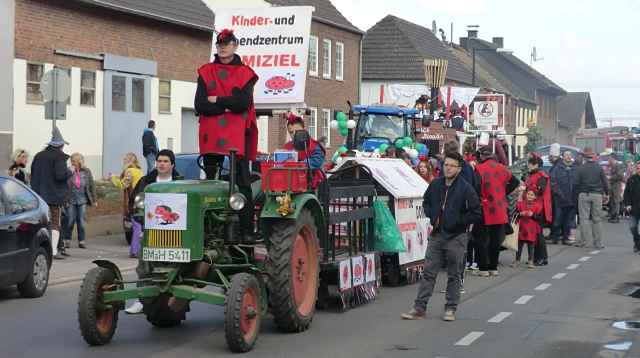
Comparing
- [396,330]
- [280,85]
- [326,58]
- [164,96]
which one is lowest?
[396,330]

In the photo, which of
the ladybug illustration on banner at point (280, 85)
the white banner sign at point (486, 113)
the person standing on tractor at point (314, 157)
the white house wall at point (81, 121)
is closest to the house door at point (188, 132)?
the white house wall at point (81, 121)

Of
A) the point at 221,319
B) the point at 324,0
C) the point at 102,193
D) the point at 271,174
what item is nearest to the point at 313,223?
the point at 271,174

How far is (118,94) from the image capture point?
1166 inches

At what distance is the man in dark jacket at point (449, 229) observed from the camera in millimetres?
11938

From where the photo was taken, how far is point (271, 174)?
10.7 metres

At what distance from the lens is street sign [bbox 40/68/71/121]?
739 inches

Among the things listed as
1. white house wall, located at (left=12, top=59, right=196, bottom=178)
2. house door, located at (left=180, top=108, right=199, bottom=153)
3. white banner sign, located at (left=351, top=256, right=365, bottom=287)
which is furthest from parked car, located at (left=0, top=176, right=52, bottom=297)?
house door, located at (left=180, top=108, right=199, bottom=153)

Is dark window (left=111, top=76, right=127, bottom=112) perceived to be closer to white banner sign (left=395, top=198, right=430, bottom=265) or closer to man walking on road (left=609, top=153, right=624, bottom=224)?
man walking on road (left=609, top=153, right=624, bottom=224)

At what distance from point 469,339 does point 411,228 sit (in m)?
4.78

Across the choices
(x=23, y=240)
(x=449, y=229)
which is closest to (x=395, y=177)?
(x=449, y=229)

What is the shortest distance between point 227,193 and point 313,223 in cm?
138

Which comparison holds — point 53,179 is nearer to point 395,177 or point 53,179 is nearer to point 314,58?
point 395,177

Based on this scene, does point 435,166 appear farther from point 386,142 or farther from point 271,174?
point 271,174

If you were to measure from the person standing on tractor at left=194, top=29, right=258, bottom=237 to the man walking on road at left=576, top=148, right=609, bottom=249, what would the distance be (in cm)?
1429
